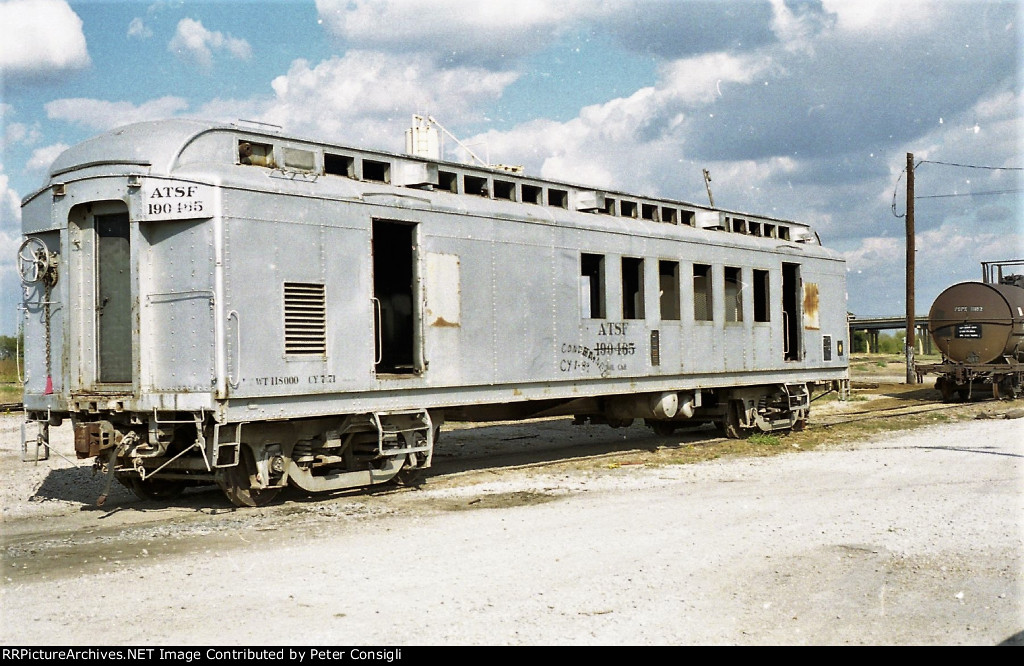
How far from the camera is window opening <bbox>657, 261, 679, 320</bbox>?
49.4 ft

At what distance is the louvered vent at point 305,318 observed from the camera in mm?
10156

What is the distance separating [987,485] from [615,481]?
451 cm

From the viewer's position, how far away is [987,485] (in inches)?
438

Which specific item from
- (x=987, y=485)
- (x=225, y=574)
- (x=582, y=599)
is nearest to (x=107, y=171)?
(x=225, y=574)

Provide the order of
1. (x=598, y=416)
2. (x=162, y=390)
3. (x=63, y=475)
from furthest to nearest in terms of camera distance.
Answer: (x=598, y=416), (x=63, y=475), (x=162, y=390)

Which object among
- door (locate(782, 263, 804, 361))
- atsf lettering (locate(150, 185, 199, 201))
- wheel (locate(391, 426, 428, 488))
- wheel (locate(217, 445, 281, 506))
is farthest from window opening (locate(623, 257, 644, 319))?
atsf lettering (locate(150, 185, 199, 201))

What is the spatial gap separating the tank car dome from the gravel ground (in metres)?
14.8

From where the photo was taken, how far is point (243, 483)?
1036 cm

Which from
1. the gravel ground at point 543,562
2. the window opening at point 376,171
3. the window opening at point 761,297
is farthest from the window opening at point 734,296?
the window opening at point 376,171

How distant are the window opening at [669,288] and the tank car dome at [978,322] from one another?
15.3 meters

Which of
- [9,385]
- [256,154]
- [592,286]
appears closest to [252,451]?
[256,154]

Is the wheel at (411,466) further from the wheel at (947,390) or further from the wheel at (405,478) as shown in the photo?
the wheel at (947,390)

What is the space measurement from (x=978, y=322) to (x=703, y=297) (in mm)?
14366

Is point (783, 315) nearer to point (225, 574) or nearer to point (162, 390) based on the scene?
point (162, 390)
